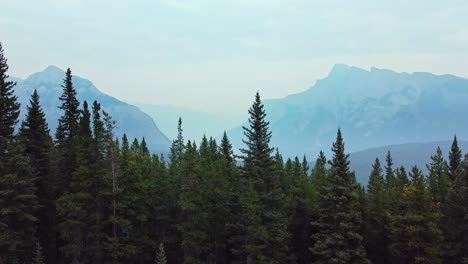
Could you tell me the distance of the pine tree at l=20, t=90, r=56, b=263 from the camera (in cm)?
5038

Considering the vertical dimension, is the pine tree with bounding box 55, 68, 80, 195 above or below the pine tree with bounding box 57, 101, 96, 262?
above

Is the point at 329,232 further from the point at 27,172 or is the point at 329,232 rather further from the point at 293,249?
the point at 27,172

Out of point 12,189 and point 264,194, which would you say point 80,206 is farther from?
point 264,194

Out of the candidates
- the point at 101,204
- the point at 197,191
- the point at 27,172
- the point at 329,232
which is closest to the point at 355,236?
the point at 329,232

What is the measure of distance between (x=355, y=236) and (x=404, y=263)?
1118cm

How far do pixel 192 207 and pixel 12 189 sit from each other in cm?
1672

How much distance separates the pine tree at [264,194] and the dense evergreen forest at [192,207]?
0.11 metres

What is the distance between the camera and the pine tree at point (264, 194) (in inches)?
1759

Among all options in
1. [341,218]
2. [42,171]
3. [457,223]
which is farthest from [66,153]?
[457,223]

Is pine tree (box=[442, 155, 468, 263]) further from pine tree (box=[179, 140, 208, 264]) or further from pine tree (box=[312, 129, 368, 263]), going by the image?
pine tree (box=[179, 140, 208, 264])

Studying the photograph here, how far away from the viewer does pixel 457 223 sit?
153 feet

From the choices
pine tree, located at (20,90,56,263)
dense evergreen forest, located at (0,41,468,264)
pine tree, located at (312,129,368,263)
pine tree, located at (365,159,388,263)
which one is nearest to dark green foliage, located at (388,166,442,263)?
dense evergreen forest, located at (0,41,468,264)

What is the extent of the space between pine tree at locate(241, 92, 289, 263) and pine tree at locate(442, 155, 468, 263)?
17015 mm

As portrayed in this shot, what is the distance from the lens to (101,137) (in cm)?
4562
